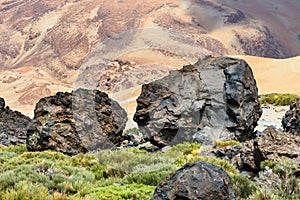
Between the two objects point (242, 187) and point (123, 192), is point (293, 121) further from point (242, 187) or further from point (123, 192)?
point (123, 192)

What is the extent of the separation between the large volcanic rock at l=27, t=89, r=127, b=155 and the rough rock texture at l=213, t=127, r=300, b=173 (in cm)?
595

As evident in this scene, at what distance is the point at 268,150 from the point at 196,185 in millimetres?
3911

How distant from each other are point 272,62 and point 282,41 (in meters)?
84.3

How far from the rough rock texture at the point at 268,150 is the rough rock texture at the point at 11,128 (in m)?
12.8

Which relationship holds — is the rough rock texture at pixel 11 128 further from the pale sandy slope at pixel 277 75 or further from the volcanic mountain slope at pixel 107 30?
the volcanic mountain slope at pixel 107 30

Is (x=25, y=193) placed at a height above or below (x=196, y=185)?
below

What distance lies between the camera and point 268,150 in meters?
8.68

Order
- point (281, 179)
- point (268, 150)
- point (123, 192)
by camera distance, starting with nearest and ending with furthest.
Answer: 1. point (123, 192)
2. point (281, 179)
3. point (268, 150)

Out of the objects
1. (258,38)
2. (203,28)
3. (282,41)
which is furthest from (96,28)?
(282,41)

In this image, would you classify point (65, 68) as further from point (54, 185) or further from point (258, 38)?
point (54, 185)

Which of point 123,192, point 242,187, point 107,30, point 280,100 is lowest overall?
point 107,30

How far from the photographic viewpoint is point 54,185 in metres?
7.48

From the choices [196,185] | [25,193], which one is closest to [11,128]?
[25,193]

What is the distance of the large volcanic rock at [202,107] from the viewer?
14250mm
